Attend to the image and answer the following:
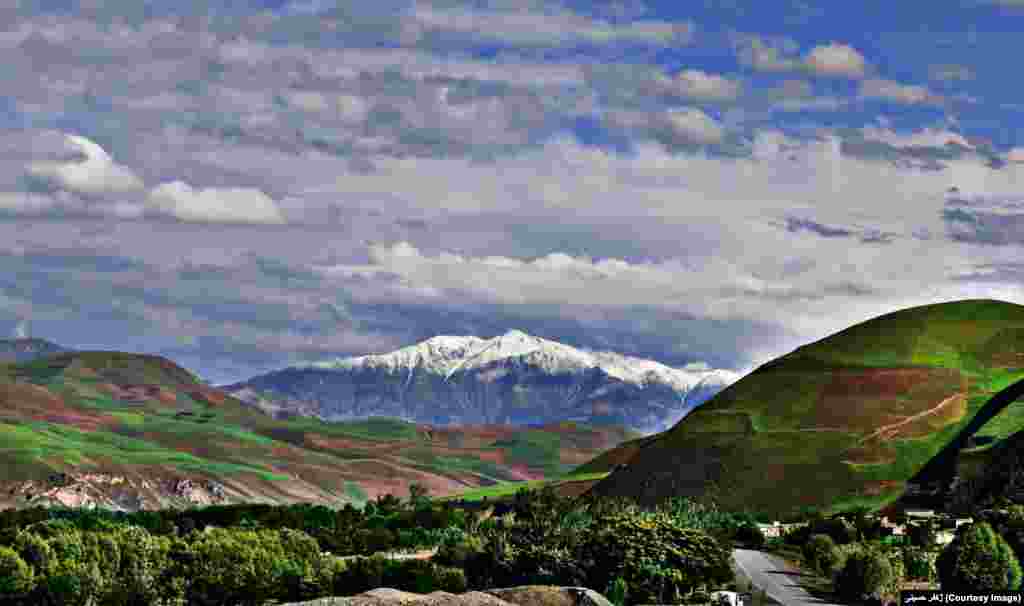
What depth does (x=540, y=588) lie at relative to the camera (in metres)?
85.1

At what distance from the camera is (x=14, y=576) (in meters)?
144

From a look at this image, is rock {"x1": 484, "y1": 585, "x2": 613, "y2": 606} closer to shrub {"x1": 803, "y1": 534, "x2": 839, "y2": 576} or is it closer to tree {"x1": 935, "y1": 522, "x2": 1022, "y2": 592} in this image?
tree {"x1": 935, "y1": 522, "x2": 1022, "y2": 592}

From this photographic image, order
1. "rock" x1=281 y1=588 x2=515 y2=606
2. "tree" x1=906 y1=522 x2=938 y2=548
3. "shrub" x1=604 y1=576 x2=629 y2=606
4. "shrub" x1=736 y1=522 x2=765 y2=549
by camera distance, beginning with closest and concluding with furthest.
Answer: "rock" x1=281 y1=588 x2=515 y2=606, "shrub" x1=604 y1=576 x2=629 y2=606, "tree" x1=906 y1=522 x2=938 y2=548, "shrub" x1=736 y1=522 x2=765 y2=549

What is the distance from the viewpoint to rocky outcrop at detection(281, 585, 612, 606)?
7581 centimetres

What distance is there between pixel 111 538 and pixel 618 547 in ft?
228

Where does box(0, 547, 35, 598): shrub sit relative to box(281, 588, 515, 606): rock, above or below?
below

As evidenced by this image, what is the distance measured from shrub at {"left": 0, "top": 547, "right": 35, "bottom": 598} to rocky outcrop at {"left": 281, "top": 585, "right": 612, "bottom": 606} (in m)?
70.4

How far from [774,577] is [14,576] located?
249ft

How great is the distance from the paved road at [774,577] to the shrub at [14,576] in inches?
2833

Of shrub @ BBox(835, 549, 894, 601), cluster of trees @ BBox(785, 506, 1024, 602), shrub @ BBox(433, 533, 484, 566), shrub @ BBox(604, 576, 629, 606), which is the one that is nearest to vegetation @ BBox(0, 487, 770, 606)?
shrub @ BBox(604, 576, 629, 606)

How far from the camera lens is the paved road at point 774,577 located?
114181mm

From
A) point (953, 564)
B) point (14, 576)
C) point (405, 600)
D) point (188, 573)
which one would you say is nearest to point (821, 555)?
point (953, 564)

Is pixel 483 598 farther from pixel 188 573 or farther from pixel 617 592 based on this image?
pixel 188 573

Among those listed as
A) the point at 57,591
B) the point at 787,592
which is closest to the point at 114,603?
the point at 57,591
